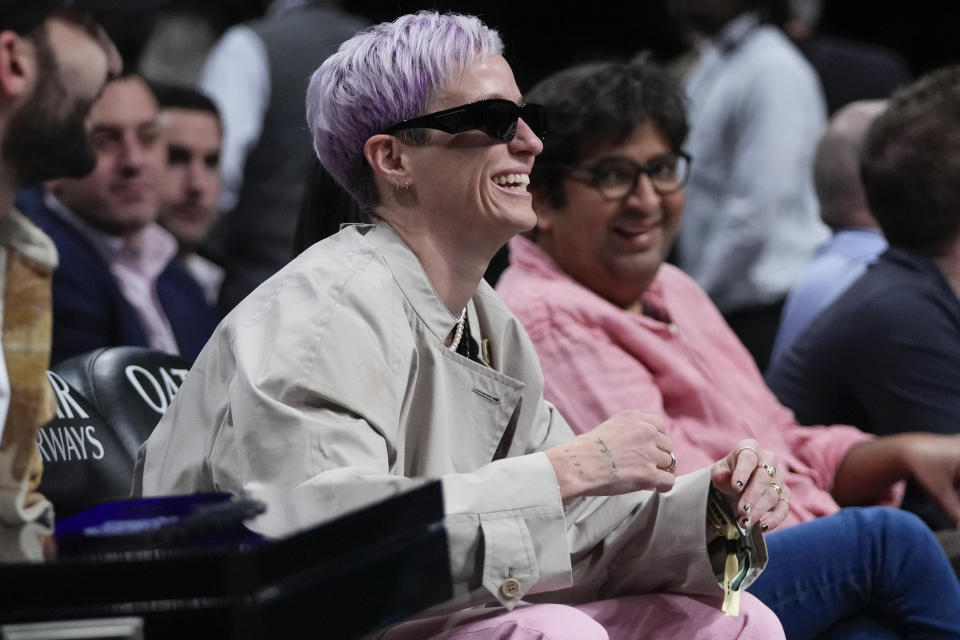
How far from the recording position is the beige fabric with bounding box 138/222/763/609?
182cm

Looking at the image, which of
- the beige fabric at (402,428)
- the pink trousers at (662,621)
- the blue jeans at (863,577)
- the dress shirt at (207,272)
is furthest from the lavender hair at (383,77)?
the dress shirt at (207,272)

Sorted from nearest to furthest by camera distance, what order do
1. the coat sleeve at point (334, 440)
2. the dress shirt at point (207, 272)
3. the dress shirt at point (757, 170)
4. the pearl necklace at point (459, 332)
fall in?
the coat sleeve at point (334, 440)
the pearl necklace at point (459, 332)
the dress shirt at point (207, 272)
the dress shirt at point (757, 170)

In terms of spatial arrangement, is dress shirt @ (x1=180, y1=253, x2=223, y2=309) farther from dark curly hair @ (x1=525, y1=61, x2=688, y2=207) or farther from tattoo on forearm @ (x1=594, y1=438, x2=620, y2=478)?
tattoo on forearm @ (x1=594, y1=438, x2=620, y2=478)

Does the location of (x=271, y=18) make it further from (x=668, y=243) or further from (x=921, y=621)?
(x=921, y=621)

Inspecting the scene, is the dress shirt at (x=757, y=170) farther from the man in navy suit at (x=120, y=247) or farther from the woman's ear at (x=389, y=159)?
the woman's ear at (x=389, y=159)

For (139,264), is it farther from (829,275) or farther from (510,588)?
(510,588)

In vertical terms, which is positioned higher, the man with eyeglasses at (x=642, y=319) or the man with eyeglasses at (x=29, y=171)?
the man with eyeglasses at (x=29, y=171)

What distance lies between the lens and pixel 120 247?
3.55 m

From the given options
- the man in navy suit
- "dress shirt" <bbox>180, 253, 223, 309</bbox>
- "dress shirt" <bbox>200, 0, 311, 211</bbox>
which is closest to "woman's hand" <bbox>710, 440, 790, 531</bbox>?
the man in navy suit

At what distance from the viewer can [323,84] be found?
2.21 m

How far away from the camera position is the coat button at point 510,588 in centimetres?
182

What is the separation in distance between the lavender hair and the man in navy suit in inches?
45.3

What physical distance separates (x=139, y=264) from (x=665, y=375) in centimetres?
146

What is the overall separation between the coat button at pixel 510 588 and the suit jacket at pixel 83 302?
1536mm
